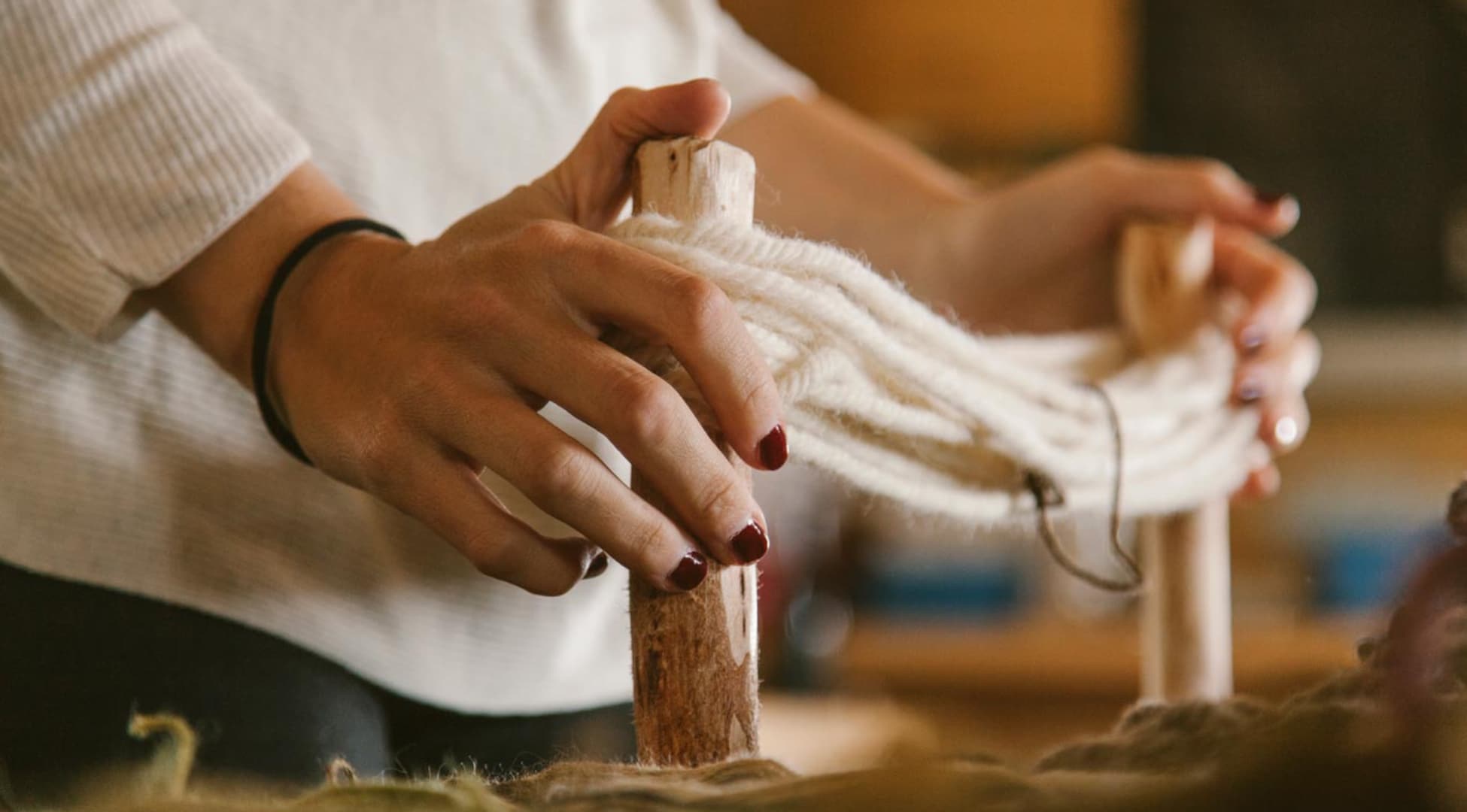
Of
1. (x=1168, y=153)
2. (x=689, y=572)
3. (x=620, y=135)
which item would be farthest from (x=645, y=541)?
(x=1168, y=153)

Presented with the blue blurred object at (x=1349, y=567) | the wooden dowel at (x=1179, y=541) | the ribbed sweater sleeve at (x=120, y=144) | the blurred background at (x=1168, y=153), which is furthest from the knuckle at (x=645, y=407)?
the blue blurred object at (x=1349, y=567)

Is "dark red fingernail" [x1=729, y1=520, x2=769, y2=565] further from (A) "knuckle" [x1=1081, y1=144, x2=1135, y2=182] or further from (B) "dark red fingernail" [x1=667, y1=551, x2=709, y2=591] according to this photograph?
(A) "knuckle" [x1=1081, y1=144, x2=1135, y2=182]

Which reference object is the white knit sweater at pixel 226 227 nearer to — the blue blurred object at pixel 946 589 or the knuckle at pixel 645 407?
the knuckle at pixel 645 407

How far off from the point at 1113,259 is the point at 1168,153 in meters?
1.58

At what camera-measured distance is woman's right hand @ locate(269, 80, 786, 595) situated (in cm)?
28

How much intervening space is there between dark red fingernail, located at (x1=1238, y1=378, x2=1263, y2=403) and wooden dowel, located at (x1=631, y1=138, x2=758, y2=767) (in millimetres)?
407

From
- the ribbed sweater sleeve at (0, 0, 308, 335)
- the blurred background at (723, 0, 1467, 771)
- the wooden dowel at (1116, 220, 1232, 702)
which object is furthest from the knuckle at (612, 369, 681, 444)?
the blurred background at (723, 0, 1467, 771)

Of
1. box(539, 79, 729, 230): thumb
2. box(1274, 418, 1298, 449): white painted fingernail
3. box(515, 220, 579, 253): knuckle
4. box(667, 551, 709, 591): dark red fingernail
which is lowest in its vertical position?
box(667, 551, 709, 591): dark red fingernail

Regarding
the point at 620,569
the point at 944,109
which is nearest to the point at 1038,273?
the point at 620,569

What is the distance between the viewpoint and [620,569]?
22.3 inches

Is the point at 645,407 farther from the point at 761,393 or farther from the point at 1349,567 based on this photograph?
the point at 1349,567

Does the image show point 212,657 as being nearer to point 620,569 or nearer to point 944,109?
point 620,569

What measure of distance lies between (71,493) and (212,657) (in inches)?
3.1

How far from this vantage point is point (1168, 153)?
214cm
